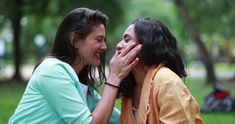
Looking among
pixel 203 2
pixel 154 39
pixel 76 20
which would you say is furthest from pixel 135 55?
pixel 203 2

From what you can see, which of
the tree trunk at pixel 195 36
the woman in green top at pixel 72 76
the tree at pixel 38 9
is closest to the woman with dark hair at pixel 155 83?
the woman in green top at pixel 72 76

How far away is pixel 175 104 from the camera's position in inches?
111

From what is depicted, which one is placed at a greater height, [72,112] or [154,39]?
[154,39]

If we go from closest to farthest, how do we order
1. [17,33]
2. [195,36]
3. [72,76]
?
[72,76], [195,36], [17,33]

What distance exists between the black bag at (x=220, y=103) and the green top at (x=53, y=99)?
6256 mm

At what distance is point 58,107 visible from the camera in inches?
113

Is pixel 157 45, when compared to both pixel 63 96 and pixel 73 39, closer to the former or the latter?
pixel 73 39

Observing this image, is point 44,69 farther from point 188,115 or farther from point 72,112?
point 188,115

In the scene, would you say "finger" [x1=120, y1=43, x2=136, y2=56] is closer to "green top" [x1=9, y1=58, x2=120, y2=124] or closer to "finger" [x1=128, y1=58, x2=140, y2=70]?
"finger" [x1=128, y1=58, x2=140, y2=70]

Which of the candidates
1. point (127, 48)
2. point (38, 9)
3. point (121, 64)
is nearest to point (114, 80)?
point (121, 64)

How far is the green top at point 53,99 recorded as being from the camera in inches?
112

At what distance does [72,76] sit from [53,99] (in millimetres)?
176

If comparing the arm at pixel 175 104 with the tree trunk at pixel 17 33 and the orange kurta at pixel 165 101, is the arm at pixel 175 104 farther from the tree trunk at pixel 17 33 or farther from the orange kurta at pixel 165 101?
the tree trunk at pixel 17 33

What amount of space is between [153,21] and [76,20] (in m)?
0.49
